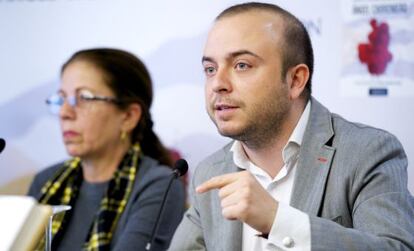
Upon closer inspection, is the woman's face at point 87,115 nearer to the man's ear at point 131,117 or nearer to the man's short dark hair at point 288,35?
the man's ear at point 131,117

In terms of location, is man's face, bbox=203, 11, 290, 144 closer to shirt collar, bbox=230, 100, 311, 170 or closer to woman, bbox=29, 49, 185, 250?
shirt collar, bbox=230, 100, 311, 170

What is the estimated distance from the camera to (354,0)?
9.24 feet

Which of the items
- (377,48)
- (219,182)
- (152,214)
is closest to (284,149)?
(219,182)

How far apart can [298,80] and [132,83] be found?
45.5 inches

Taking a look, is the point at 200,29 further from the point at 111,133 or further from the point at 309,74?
the point at 309,74

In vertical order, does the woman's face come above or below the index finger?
below

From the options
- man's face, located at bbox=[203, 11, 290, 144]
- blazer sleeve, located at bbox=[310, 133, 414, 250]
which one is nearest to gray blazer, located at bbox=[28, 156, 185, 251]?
man's face, located at bbox=[203, 11, 290, 144]

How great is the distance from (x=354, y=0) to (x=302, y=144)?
1.09m

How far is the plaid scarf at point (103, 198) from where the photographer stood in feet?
9.11

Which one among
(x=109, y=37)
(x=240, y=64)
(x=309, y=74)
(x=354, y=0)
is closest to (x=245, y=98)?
(x=240, y=64)

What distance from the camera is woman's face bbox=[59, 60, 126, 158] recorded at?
2.97m

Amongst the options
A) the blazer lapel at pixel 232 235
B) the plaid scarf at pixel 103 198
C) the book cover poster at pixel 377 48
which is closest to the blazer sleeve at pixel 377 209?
the blazer lapel at pixel 232 235

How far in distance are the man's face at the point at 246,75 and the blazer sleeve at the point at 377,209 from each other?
31 centimetres

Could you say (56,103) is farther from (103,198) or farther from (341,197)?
(341,197)
